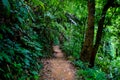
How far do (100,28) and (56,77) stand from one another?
375 cm

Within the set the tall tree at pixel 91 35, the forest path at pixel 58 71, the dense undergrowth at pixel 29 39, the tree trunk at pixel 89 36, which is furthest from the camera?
the tree trunk at pixel 89 36

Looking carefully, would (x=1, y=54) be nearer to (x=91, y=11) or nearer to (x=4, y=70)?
(x=4, y=70)

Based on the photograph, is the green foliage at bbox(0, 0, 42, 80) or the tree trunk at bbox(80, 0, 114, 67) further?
the tree trunk at bbox(80, 0, 114, 67)

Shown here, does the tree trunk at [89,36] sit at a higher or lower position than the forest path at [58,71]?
higher

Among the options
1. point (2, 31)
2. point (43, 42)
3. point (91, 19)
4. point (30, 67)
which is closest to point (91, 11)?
point (91, 19)

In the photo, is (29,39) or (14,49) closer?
(14,49)

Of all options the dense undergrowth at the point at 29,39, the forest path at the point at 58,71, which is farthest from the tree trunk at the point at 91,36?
the forest path at the point at 58,71

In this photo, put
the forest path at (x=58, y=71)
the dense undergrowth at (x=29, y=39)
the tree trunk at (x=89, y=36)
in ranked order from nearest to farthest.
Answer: the dense undergrowth at (x=29, y=39) → the forest path at (x=58, y=71) → the tree trunk at (x=89, y=36)

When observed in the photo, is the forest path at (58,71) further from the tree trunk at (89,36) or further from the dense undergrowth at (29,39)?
the tree trunk at (89,36)

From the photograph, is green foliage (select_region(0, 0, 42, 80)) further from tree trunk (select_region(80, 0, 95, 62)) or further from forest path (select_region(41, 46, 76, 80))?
tree trunk (select_region(80, 0, 95, 62))

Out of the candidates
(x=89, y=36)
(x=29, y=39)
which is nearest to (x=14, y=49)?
(x=29, y=39)

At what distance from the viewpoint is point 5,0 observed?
4.54m

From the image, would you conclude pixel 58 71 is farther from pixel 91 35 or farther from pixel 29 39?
pixel 91 35

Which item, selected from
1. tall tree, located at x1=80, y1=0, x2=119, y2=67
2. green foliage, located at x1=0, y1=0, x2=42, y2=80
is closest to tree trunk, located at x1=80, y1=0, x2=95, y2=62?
tall tree, located at x1=80, y1=0, x2=119, y2=67
